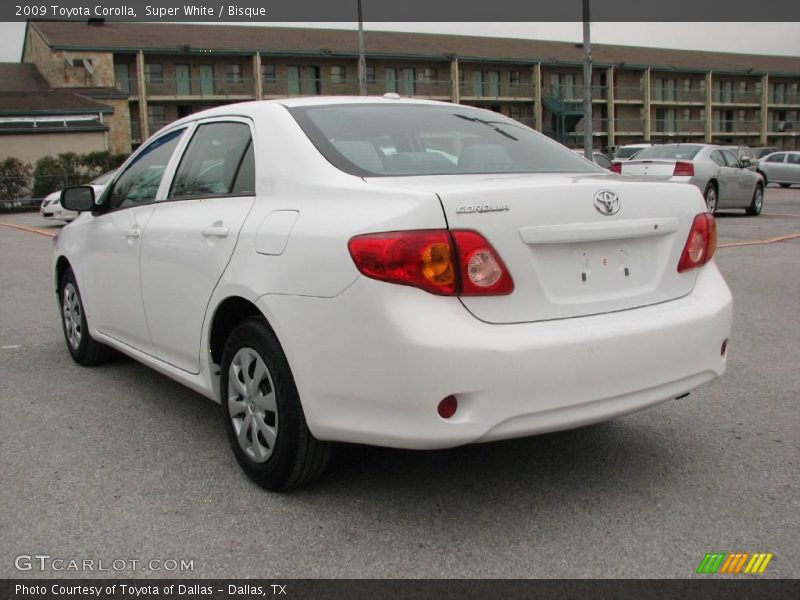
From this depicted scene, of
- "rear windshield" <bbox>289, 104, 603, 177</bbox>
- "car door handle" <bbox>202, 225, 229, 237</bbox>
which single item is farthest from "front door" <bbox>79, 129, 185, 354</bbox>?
"rear windshield" <bbox>289, 104, 603, 177</bbox>

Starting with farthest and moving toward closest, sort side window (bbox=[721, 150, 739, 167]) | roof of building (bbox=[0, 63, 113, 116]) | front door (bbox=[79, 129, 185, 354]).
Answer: roof of building (bbox=[0, 63, 113, 116]) < side window (bbox=[721, 150, 739, 167]) < front door (bbox=[79, 129, 185, 354])

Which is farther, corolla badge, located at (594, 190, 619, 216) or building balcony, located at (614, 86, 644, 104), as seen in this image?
building balcony, located at (614, 86, 644, 104)

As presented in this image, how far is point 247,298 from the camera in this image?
3.39 metres

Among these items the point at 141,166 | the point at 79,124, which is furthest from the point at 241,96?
the point at 141,166

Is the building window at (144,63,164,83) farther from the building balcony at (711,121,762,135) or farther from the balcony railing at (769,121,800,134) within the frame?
the balcony railing at (769,121,800,134)

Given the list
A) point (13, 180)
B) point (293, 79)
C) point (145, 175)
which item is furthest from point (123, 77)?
point (145, 175)

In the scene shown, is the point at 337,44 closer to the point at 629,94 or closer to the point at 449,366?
the point at 629,94

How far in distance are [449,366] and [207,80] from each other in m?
53.8

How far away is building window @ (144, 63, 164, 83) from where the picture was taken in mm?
52312

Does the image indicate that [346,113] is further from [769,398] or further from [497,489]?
[769,398]

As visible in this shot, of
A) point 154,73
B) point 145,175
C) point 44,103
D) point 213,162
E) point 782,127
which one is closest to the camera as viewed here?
point 213,162

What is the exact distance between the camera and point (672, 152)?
17.7 metres

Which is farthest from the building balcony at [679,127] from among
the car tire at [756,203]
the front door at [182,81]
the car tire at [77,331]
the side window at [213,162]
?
the side window at [213,162]

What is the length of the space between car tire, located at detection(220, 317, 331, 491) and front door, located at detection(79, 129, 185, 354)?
106 centimetres
